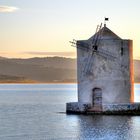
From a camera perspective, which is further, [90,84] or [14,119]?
[14,119]

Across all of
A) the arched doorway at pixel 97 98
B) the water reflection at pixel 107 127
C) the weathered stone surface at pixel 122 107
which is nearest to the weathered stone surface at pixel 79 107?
the arched doorway at pixel 97 98

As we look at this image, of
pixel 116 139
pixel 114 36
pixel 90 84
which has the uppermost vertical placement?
pixel 114 36

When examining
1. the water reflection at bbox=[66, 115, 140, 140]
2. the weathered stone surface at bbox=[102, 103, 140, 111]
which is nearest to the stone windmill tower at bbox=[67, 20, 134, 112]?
the weathered stone surface at bbox=[102, 103, 140, 111]

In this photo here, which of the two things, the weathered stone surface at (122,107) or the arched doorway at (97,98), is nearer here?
the weathered stone surface at (122,107)

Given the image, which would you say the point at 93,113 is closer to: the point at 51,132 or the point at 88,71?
the point at 88,71

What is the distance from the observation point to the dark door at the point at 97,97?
36219 millimetres

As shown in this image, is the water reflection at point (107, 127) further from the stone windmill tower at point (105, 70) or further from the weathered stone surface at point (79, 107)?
the stone windmill tower at point (105, 70)

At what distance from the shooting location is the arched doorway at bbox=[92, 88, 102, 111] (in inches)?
1426

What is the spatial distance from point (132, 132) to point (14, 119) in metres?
11.8

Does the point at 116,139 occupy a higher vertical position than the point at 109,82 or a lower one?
lower

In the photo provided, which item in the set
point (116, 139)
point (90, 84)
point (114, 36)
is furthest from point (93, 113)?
point (116, 139)

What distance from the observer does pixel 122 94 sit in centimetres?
3584

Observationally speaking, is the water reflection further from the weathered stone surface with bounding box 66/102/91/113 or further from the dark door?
the dark door

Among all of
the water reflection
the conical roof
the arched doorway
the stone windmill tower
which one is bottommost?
the water reflection
